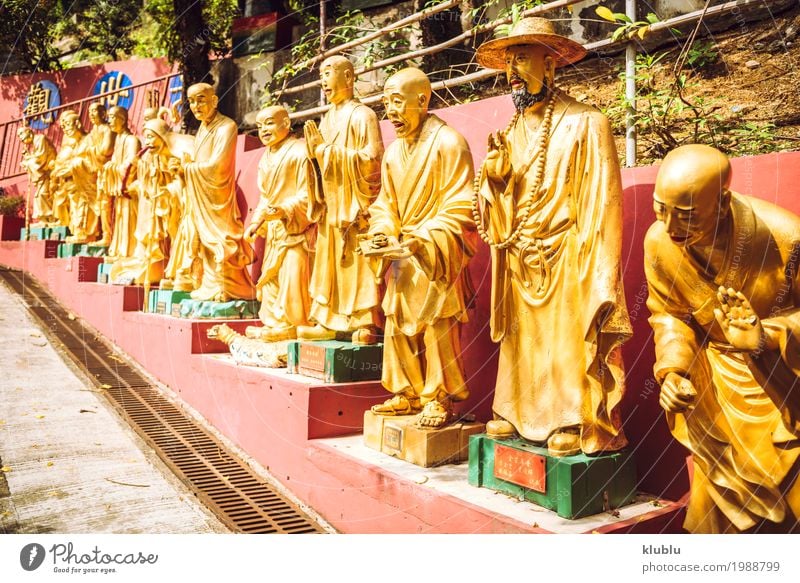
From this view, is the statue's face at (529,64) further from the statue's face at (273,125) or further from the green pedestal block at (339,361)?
the statue's face at (273,125)

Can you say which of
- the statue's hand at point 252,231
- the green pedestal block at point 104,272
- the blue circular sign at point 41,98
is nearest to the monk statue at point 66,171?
the green pedestal block at point 104,272

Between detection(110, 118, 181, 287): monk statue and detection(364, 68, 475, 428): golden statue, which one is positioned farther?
detection(110, 118, 181, 287): monk statue

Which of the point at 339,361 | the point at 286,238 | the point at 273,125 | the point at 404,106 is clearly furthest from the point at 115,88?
the point at 404,106

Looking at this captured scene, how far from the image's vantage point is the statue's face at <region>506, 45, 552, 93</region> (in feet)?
9.88

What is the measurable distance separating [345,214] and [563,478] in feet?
7.12

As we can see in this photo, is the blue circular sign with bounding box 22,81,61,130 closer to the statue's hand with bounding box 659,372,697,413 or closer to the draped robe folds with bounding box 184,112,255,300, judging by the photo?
the draped robe folds with bounding box 184,112,255,300

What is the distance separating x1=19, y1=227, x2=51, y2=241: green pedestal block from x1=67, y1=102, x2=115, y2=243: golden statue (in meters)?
0.98

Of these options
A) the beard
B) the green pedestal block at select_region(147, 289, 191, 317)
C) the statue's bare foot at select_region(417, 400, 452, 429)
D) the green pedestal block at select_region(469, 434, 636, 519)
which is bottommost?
the green pedestal block at select_region(469, 434, 636, 519)

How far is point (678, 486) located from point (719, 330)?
2.82 feet

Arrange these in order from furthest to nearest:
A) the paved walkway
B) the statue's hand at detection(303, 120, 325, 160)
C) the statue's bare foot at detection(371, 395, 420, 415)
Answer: the statue's hand at detection(303, 120, 325, 160), the statue's bare foot at detection(371, 395, 420, 415), the paved walkway

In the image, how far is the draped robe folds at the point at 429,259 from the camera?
3.40 metres

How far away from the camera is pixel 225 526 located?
11.3ft

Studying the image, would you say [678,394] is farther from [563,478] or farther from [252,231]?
[252,231]

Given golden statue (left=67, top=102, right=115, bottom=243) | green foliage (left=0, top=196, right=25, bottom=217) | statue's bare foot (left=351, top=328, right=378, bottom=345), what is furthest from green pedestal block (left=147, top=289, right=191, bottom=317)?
green foliage (left=0, top=196, right=25, bottom=217)
